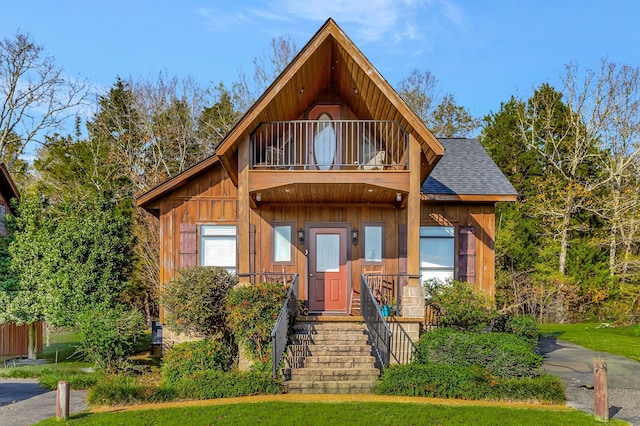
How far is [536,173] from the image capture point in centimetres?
2917

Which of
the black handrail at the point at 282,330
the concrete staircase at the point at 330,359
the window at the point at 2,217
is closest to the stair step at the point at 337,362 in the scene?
the concrete staircase at the point at 330,359

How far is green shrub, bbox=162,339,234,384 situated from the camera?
12148 mm

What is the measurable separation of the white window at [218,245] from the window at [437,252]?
16.4 feet

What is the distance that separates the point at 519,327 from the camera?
45.1 ft

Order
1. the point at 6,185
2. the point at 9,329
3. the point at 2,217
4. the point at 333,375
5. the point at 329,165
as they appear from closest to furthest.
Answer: the point at 333,375 → the point at 329,165 → the point at 2,217 → the point at 6,185 → the point at 9,329

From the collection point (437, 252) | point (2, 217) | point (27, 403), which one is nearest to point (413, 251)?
point (437, 252)

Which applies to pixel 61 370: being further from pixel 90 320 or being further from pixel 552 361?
pixel 552 361

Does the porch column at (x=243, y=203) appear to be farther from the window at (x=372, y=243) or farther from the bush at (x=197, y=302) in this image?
the window at (x=372, y=243)

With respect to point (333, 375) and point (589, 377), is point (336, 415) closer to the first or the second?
point (333, 375)

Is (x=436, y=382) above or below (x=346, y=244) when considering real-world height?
below

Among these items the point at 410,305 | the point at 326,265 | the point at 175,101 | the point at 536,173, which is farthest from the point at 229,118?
the point at 410,305

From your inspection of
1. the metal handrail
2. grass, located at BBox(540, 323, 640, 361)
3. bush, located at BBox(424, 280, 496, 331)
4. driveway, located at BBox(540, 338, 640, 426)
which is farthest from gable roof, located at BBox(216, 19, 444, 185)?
grass, located at BBox(540, 323, 640, 361)

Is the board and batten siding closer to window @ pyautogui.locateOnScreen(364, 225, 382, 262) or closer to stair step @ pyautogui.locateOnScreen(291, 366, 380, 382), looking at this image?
window @ pyautogui.locateOnScreen(364, 225, 382, 262)

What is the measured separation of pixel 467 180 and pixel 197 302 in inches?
327
